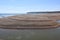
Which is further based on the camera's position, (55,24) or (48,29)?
(55,24)

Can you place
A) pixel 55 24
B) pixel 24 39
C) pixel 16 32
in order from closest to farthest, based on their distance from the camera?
pixel 24 39 → pixel 16 32 → pixel 55 24

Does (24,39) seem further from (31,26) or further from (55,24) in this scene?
(55,24)

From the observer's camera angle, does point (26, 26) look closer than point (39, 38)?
No

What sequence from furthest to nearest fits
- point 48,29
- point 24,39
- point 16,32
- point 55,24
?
point 55,24 → point 48,29 → point 16,32 → point 24,39

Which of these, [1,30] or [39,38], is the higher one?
[1,30]

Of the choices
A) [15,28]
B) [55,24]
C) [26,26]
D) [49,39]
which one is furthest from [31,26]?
[49,39]

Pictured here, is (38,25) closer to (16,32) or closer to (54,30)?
(54,30)

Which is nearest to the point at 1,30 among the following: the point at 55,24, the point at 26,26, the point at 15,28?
the point at 15,28

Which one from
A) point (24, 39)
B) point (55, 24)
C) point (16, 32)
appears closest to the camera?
point (24, 39)

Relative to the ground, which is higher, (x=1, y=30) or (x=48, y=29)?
(x=1, y=30)
